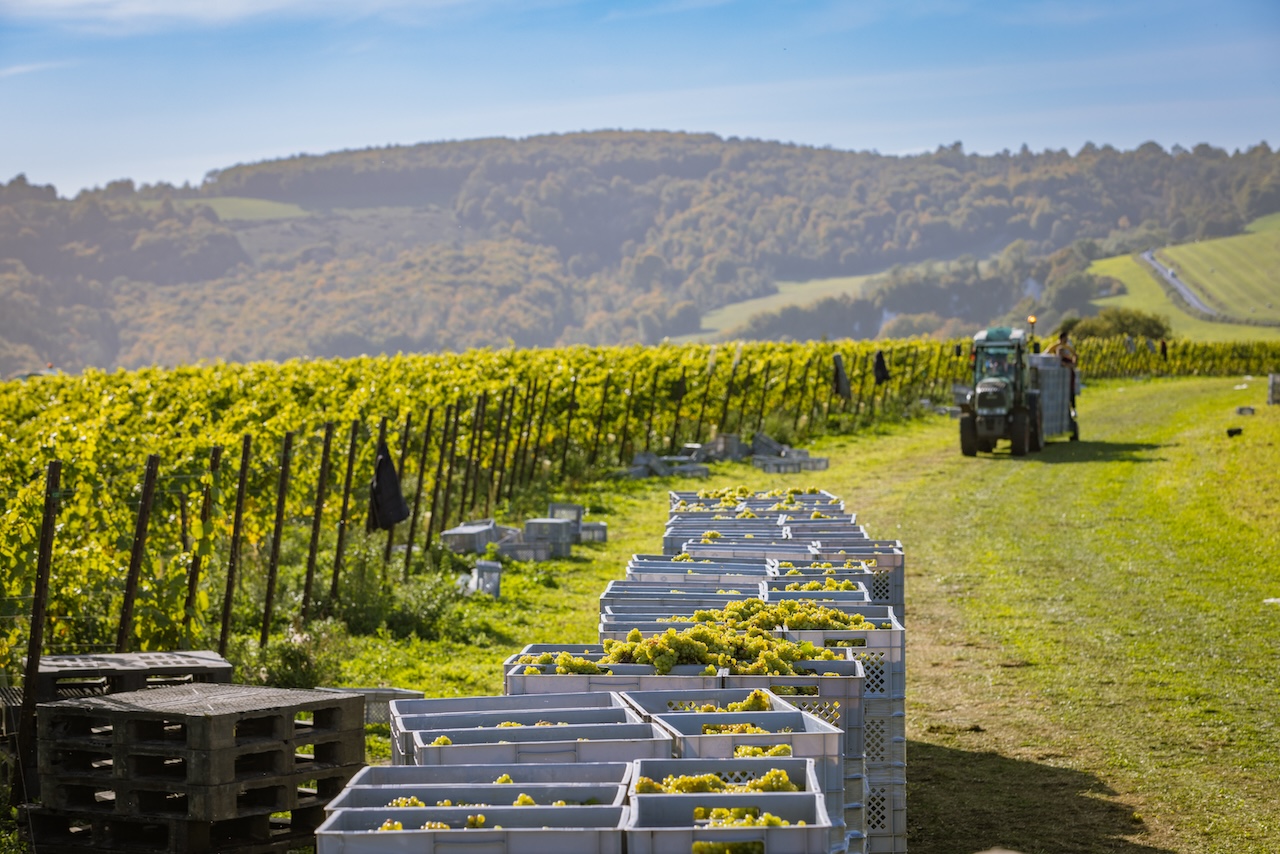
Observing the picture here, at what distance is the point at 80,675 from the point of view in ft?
26.0

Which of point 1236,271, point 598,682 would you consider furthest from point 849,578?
point 1236,271

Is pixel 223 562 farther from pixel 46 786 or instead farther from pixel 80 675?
pixel 46 786

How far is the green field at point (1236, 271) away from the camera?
417 feet

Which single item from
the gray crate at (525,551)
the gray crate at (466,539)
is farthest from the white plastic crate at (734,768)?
the gray crate at (525,551)

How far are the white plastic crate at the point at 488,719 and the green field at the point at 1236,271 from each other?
4979 inches

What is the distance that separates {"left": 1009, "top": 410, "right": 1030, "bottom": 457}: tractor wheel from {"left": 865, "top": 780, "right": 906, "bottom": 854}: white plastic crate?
22.2m

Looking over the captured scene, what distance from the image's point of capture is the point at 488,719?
5.78 m

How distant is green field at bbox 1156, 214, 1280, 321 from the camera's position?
127188 millimetres

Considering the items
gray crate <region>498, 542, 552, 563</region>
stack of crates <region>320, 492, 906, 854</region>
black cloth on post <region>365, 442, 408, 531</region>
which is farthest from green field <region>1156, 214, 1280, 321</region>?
stack of crates <region>320, 492, 906, 854</region>

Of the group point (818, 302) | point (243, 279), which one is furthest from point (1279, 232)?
point (243, 279)

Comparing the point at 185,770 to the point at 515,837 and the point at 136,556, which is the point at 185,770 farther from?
the point at 136,556

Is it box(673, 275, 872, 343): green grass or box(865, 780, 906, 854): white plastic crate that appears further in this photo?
box(673, 275, 872, 343): green grass

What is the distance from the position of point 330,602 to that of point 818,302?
15215 centimetres

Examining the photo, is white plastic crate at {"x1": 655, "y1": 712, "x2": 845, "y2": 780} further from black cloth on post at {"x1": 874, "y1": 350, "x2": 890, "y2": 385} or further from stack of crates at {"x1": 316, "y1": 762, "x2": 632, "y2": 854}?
black cloth on post at {"x1": 874, "y1": 350, "x2": 890, "y2": 385}
